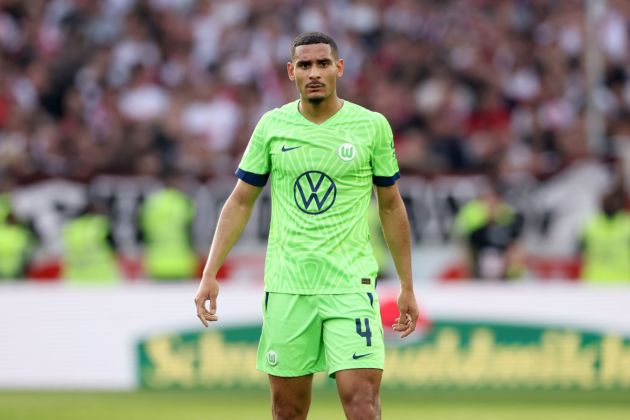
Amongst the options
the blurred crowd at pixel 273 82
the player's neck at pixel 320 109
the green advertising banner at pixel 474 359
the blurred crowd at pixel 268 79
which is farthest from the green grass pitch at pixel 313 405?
the player's neck at pixel 320 109

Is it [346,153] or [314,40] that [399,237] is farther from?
[314,40]

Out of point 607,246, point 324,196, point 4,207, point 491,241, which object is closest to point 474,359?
point 491,241

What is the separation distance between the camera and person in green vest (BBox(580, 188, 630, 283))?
14562 mm

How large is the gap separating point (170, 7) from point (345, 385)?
13.6 metres

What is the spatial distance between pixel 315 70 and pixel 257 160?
0.52m

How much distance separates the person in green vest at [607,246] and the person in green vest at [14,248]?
6325mm

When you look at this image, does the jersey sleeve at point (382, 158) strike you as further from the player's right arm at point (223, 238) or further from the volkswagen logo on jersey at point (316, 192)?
the player's right arm at point (223, 238)

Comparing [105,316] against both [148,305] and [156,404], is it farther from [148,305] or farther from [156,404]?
[156,404]

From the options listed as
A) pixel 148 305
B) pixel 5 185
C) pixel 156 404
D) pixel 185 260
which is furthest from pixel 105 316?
pixel 5 185

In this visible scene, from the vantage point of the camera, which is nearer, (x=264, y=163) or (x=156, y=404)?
(x=264, y=163)

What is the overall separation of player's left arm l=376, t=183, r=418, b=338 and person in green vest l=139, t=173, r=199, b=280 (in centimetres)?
948

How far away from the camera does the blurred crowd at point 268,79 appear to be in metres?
16.5

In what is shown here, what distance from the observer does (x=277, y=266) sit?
6.20 meters

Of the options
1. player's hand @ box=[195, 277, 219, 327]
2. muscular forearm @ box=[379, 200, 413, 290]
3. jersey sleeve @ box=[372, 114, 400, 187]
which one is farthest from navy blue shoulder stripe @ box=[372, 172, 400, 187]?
player's hand @ box=[195, 277, 219, 327]
